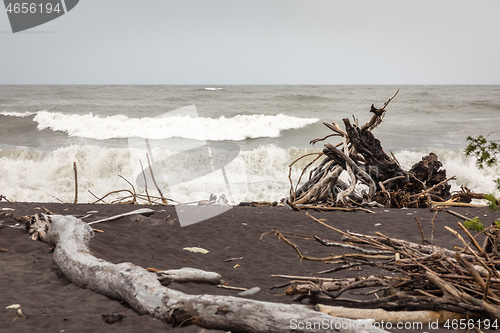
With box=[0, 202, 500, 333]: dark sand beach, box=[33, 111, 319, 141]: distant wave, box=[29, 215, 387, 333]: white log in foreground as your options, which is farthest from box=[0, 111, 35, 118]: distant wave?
box=[29, 215, 387, 333]: white log in foreground

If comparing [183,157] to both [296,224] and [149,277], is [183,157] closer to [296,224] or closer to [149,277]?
[296,224]

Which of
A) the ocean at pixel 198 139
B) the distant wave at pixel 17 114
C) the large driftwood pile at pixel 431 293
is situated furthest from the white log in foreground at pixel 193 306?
the distant wave at pixel 17 114

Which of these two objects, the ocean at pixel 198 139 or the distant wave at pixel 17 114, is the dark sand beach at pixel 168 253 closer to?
the ocean at pixel 198 139

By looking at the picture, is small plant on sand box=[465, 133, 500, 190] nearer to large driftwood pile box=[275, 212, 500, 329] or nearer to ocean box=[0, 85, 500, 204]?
large driftwood pile box=[275, 212, 500, 329]

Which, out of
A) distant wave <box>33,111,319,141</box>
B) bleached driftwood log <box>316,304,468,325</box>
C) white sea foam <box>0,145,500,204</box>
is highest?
bleached driftwood log <box>316,304,468,325</box>

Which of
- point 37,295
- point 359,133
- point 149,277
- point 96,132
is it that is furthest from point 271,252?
point 96,132

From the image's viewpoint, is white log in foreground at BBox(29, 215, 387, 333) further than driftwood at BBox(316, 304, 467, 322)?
No

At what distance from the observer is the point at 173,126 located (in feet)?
56.1

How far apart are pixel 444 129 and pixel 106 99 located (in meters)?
18.7

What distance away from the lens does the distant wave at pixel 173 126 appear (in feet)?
56.0

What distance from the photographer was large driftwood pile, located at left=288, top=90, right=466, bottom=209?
621 centimetres

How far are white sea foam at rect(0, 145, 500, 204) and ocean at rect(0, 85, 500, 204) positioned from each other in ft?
0.09

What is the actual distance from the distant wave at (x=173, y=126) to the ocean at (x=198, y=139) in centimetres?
5

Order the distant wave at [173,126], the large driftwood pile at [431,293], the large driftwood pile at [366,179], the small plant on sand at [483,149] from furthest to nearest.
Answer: the distant wave at [173,126]
the large driftwood pile at [366,179]
the small plant on sand at [483,149]
the large driftwood pile at [431,293]
